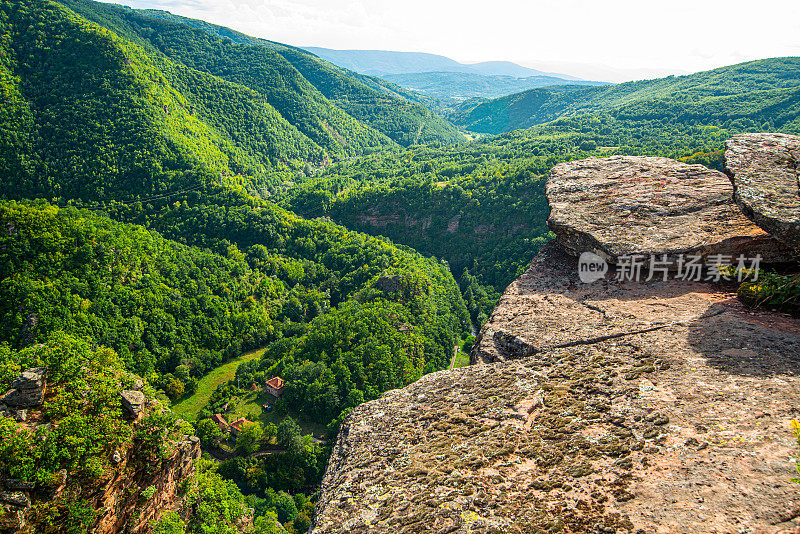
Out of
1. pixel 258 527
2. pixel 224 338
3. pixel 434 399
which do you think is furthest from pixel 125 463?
pixel 224 338

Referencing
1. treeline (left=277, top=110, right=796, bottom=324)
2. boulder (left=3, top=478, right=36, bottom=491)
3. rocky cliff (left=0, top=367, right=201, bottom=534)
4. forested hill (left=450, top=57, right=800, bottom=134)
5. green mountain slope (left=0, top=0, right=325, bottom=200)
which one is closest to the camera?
boulder (left=3, top=478, right=36, bottom=491)

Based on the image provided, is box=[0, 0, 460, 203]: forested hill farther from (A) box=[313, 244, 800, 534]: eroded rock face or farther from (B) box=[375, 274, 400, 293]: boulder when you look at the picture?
(A) box=[313, 244, 800, 534]: eroded rock face

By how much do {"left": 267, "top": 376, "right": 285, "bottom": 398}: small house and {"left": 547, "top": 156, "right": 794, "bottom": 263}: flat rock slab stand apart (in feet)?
161

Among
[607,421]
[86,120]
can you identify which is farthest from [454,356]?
[86,120]

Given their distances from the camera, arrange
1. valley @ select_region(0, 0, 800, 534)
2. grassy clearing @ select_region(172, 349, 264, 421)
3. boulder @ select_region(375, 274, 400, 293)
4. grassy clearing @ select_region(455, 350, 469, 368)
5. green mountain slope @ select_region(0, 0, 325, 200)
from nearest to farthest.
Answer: valley @ select_region(0, 0, 800, 534), grassy clearing @ select_region(172, 349, 264, 421), grassy clearing @ select_region(455, 350, 469, 368), boulder @ select_region(375, 274, 400, 293), green mountain slope @ select_region(0, 0, 325, 200)

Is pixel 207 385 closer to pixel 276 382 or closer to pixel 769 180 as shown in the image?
pixel 276 382

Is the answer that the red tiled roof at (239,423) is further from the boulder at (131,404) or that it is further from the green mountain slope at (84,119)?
the green mountain slope at (84,119)

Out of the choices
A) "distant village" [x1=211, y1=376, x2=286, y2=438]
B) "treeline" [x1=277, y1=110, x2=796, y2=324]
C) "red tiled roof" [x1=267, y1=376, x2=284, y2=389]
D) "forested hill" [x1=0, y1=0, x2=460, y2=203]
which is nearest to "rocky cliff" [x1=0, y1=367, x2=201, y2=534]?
"distant village" [x1=211, y1=376, x2=286, y2=438]

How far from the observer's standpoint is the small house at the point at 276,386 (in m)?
55.1

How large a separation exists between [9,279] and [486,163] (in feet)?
392

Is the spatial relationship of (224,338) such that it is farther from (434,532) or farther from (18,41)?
(18,41)

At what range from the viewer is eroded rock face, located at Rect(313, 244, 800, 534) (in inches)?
245

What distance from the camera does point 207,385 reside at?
197 feet

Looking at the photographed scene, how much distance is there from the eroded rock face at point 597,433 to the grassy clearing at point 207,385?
166ft
